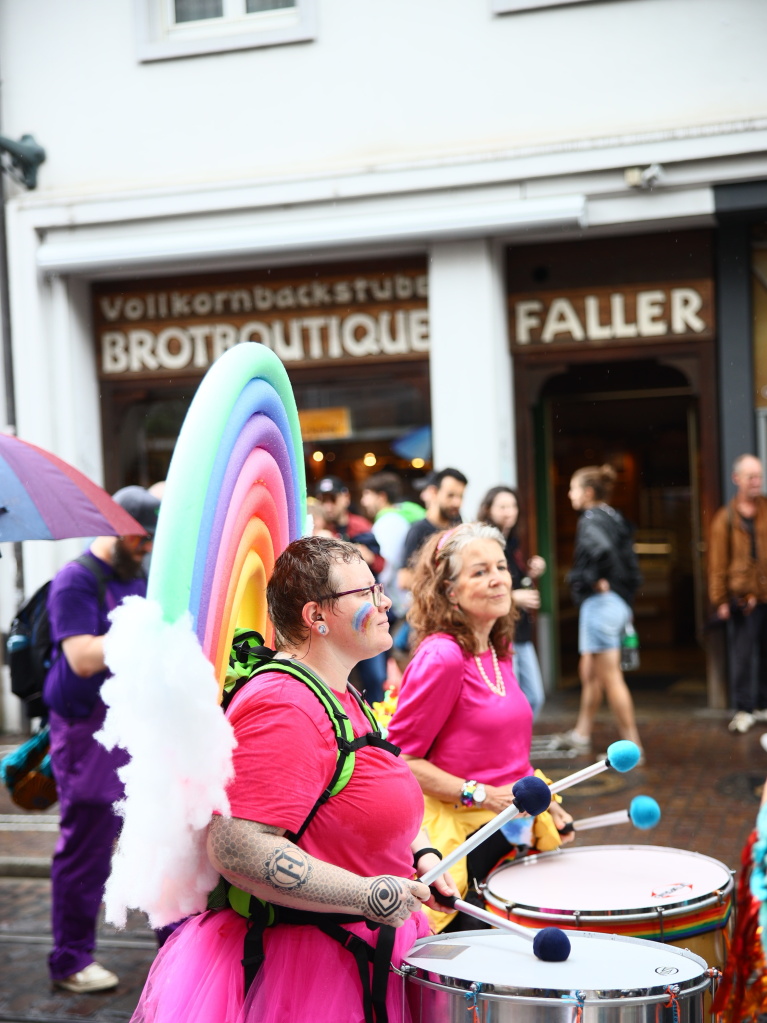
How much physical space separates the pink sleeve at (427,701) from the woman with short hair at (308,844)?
83 centimetres

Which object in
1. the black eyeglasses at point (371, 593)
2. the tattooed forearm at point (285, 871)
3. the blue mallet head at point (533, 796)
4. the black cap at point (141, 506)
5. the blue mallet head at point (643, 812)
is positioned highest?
the black cap at point (141, 506)

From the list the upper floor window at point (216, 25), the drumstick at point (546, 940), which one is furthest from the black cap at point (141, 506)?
the upper floor window at point (216, 25)

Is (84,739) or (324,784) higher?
(324,784)

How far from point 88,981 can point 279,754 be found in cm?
301

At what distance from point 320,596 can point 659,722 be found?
7.32m

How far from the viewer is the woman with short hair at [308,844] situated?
2.11 m

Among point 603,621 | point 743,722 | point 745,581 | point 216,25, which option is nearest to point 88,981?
point 603,621

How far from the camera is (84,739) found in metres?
4.48

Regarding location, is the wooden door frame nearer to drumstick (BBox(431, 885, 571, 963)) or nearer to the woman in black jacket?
the woman in black jacket

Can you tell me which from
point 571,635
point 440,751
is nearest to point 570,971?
point 440,751

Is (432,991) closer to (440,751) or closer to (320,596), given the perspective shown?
(320,596)

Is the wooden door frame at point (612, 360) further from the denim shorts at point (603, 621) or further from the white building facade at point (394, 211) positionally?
the denim shorts at point (603, 621)

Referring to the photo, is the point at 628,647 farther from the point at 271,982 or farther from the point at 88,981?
the point at 271,982

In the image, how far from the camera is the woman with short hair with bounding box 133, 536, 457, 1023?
211cm
